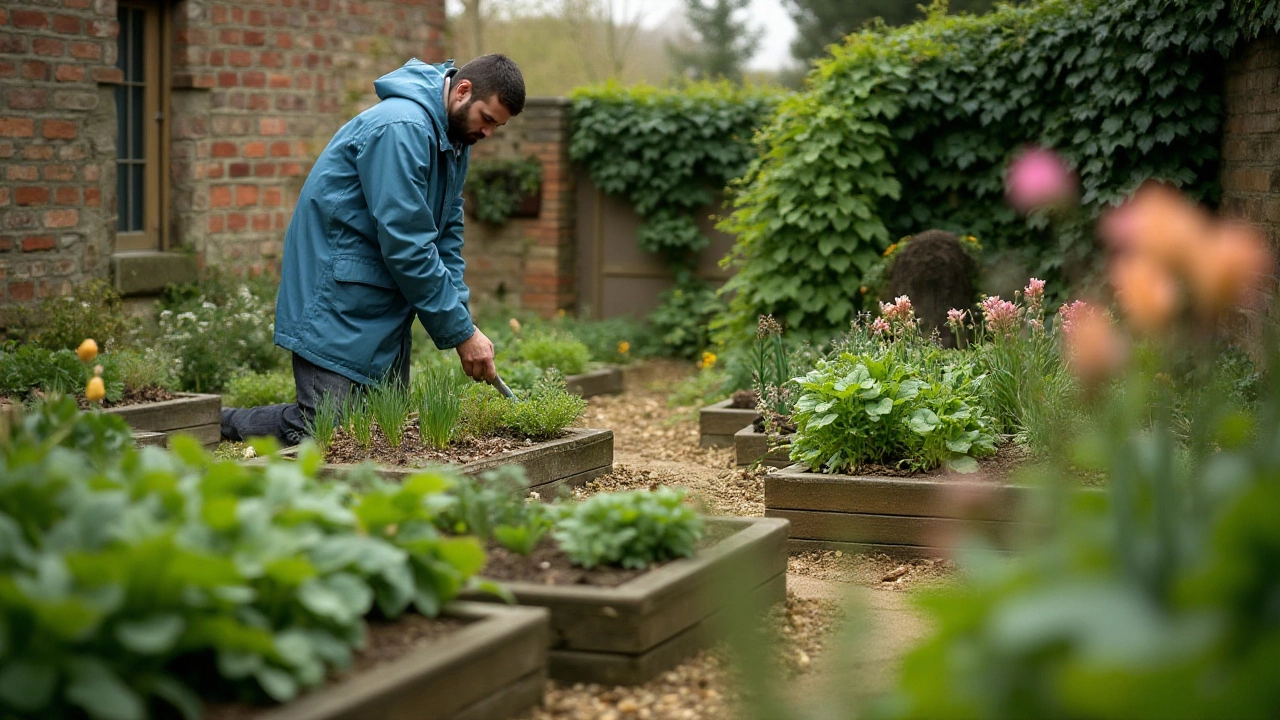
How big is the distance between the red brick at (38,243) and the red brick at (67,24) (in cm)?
124

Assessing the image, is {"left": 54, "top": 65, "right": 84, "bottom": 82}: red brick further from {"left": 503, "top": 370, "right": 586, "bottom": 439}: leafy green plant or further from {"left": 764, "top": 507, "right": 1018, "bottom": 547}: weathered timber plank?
{"left": 764, "top": 507, "right": 1018, "bottom": 547}: weathered timber plank

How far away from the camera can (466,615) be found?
2.77m

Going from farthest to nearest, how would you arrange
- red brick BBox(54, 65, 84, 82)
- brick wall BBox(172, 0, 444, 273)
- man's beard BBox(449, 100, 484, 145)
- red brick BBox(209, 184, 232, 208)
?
red brick BBox(209, 184, 232, 208), brick wall BBox(172, 0, 444, 273), red brick BBox(54, 65, 84, 82), man's beard BBox(449, 100, 484, 145)

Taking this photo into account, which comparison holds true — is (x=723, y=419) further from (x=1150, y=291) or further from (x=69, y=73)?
(x=1150, y=291)

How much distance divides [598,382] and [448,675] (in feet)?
22.2

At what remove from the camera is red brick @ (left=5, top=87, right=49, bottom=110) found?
7.25 meters

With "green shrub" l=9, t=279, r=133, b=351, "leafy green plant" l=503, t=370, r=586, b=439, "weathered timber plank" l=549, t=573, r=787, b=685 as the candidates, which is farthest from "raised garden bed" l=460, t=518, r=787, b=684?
"green shrub" l=9, t=279, r=133, b=351

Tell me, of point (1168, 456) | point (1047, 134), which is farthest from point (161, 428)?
point (1047, 134)

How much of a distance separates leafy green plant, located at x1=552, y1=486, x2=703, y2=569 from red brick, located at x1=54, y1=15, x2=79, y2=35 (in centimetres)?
581

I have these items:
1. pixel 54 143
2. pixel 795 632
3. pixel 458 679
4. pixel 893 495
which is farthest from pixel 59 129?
pixel 458 679

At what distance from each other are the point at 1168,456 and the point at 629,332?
9.18 m

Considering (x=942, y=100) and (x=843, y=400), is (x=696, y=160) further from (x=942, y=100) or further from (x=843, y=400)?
(x=843, y=400)

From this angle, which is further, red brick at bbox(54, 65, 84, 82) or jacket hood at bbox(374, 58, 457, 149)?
red brick at bbox(54, 65, 84, 82)

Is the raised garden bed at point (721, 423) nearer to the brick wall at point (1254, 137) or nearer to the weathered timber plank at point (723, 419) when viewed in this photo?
the weathered timber plank at point (723, 419)
